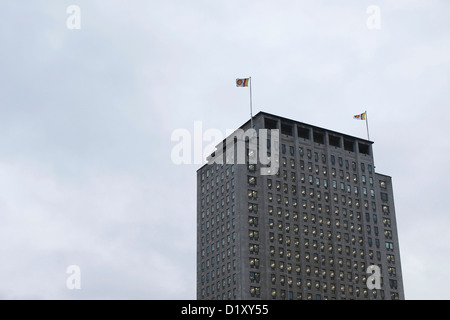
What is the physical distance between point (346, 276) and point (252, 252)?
31.0m

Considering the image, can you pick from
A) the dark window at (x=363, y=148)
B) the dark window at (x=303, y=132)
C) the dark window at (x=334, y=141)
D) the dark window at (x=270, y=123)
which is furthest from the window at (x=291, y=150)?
the dark window at (x=363, y=148)

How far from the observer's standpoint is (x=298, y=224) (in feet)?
518

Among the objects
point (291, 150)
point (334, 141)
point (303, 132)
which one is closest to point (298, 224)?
point (291, 150)

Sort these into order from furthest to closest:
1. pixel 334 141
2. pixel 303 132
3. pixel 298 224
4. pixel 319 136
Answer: pixel 334 141 → pixel 319 136 → pixel 303 132 → pixel 298 224

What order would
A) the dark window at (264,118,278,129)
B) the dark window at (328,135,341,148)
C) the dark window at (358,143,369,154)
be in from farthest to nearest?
1. the dark window at (358,143,369,154)
2. the dark window at (328,135,341,148)
3. the dark window at (264,118,278,129)

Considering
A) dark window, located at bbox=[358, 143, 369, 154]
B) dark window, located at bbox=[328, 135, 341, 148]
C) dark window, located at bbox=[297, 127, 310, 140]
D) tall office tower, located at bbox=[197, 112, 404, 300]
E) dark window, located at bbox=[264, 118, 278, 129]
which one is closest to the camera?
tall office tower, located at bbox=[197, 112, 404, 300]

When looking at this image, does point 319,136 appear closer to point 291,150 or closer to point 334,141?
point 334,141

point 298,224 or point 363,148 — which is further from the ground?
point 363,148

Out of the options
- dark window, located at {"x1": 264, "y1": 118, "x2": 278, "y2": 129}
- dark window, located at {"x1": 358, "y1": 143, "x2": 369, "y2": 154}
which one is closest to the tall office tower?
dark window, located at {"x1": 264, "y1": 118, "x2": 278, "y2": 129}

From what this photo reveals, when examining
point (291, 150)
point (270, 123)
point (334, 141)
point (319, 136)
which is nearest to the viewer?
point (291, 150)

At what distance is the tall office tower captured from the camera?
149m

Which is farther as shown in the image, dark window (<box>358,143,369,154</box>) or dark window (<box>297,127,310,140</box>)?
dark window (<box>358,143,369,154</box>)

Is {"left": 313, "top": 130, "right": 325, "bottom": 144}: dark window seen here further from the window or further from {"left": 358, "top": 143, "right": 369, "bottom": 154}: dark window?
{"left": 358, "top": 143, "right": 369, "bottom": 154}: dark window
